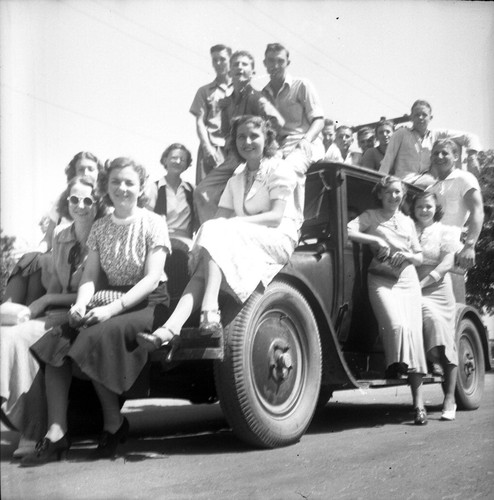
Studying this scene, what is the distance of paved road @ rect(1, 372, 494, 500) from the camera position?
284 cm

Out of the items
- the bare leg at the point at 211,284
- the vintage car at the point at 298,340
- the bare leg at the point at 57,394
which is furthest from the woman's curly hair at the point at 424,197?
the bare leg at the point at 57,394

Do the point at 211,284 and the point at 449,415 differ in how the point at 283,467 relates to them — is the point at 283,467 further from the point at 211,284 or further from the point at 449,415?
the point at 449,415

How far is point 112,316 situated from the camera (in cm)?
342

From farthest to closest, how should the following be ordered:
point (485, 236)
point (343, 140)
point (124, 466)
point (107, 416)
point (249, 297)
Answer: point (343, 140) < point (485, 236) < point (249, 297) < point (107, 416) < point (124, 466)

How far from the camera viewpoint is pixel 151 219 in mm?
3734

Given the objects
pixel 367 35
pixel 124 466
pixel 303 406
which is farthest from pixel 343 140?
pixel 124 466

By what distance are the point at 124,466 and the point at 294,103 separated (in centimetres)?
318

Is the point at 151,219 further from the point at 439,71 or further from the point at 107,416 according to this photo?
the point at 439,71

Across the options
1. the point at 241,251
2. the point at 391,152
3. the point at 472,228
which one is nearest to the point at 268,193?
the point at 241,251

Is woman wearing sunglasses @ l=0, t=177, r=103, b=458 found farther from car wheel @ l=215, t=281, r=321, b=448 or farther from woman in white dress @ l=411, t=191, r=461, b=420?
woman in white dress @ l=411, t=191, r=461, b=420

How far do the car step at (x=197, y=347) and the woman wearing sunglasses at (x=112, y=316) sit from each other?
176 mm

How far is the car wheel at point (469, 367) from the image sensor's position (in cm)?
575

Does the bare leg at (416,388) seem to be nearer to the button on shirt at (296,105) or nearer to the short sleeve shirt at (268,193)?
the short sleeve shirt at (268,193)

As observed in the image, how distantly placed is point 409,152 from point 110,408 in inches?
137
